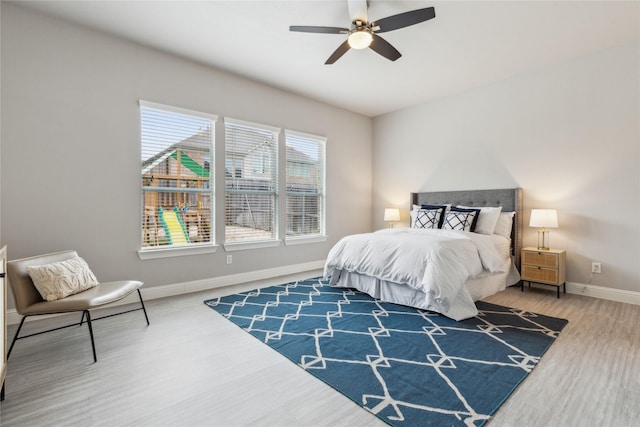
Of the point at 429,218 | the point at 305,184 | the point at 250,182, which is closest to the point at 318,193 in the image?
the point at 305,184

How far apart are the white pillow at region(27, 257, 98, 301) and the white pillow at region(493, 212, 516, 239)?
456cm

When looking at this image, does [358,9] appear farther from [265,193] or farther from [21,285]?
[21,285]

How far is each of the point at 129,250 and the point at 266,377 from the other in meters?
2.33

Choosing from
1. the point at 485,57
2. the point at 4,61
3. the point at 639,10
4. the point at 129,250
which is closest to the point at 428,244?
the point at 485,57

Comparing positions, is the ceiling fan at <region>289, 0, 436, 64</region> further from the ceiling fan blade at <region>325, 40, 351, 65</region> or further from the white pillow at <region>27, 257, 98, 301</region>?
the white pillow at <region>27, 257, 98, 301</region>

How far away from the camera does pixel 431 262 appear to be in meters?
2.82

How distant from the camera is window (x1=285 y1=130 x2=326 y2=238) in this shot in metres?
4.75

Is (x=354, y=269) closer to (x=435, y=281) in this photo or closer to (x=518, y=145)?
(x=435, y=281)

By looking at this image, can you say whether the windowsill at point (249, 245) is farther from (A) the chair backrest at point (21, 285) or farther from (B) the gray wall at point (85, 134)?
(A) the chair backrest at point (21, 285)

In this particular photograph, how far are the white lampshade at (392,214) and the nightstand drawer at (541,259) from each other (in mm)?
2026

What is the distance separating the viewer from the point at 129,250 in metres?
3.26

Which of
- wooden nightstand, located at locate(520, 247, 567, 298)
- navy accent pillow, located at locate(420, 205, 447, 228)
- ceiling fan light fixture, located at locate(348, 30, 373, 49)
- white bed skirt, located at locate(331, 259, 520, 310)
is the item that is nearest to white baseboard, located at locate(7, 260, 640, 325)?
wooden nightstand, located at locate(520, 247, 567, 298)

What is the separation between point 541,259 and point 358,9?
3.43 m

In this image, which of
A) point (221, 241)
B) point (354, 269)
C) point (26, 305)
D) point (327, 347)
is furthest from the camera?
point (221, 241)
